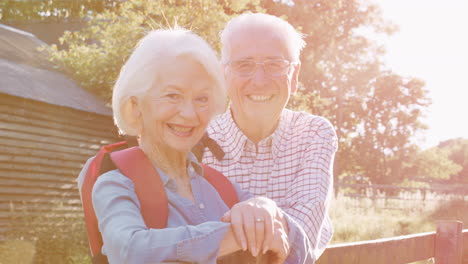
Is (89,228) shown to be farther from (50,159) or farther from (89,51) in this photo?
(89,51)

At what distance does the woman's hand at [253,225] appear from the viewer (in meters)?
1.33

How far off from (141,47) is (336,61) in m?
29.5

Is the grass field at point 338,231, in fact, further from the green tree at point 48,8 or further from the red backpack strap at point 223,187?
the green tree at point 48,8

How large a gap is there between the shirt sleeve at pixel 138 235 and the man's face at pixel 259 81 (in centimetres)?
89

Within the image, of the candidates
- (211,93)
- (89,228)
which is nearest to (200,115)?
(211,93)

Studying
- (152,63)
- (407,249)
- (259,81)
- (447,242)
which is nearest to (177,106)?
(152,63)

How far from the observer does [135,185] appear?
138cm

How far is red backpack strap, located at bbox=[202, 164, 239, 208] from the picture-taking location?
65.8 inches

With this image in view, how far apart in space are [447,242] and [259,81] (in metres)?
3.00

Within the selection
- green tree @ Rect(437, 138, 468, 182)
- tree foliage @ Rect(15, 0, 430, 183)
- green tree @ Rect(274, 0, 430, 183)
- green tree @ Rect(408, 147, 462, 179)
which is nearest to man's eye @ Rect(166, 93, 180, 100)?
tree foliage @ Rect(15, 0, 430, 183)

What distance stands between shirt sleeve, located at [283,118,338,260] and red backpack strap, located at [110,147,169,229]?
554 mm

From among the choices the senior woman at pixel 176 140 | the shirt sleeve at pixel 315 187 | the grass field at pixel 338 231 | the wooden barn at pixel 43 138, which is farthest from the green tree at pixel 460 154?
the senior woman at pixel 176 140

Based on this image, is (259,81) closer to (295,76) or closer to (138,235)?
(295,76)

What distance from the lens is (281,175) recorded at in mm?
2162
